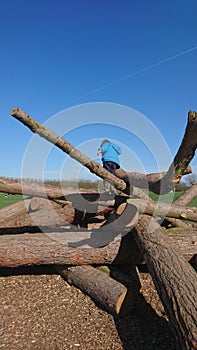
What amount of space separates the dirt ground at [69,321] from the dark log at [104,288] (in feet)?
0.30

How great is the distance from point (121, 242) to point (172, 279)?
1197 millimetres

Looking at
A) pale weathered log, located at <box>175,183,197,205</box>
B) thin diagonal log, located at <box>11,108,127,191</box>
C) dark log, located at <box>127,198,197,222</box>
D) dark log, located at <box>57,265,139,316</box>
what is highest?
pale weathered log, located at <box>175,183,197,205</box>

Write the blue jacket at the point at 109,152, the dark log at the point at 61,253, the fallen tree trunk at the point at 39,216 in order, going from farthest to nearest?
the blue jacket at the point at 109,152 < the fallen tree trunk at the point at 39,216 < the dark log at the point at 61,253

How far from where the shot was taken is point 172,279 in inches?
104

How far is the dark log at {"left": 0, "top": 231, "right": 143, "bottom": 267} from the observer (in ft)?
12.1

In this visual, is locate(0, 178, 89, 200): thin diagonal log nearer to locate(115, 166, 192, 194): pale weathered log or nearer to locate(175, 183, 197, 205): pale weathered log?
locate(115, 166, 192, 194): pale weathered log

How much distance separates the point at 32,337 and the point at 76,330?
15.3 inches

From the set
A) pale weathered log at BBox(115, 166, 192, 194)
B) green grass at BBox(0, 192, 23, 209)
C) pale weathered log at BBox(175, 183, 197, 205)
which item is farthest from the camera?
green grass at BBox(0, 192, 23, 209)

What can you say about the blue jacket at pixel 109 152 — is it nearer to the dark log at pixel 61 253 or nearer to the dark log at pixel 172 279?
the dark log at pixel 61 253

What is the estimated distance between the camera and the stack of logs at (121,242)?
266cm

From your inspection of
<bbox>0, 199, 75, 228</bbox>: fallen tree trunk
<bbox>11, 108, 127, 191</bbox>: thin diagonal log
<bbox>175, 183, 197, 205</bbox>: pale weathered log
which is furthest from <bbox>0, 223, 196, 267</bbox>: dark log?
<bbox>175, 183, 197, 205</bbox>: pale weathered log

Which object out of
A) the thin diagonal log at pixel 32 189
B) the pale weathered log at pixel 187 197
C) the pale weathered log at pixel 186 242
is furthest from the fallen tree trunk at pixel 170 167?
the pale weathered log at pixel 187 197

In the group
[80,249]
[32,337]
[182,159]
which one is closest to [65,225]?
[80,249]

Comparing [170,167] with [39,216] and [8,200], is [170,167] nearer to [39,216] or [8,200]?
[39,216]
